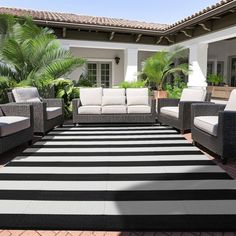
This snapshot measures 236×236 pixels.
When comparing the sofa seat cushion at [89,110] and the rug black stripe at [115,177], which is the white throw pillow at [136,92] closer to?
the sofa seat cushion at [89,110]

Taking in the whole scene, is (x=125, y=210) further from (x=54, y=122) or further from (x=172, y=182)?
(x=54, y=122)

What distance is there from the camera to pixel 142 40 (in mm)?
12406

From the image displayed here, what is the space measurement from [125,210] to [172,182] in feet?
2.86

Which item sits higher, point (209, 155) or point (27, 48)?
point (27, 48)

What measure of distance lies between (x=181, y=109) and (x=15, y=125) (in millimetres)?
3314

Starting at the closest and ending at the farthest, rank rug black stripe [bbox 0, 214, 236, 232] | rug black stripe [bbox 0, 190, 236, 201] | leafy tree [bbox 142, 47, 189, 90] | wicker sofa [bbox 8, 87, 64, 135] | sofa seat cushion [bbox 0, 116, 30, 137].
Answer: rug black stripe [bbox 0, 214, 236, 232], rug black stripe [bbox 0, 190, 236, 201], sofa seat cushion [bbox 0, 116, 30, 137], wicker sofa [bbox 8, 87, 64, 135], leafy tree [bbox 142, 47, 189, 90]

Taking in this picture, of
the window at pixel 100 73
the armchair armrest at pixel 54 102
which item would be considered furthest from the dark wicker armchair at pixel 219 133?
the window at pixel 100 73

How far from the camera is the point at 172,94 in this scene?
9.61 m

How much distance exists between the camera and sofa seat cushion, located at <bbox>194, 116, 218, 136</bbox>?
4110mm

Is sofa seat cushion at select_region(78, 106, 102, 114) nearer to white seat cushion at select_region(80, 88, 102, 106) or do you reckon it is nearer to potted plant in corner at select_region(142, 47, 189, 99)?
white seat cushion at select_region(80, 88, 102, 106)

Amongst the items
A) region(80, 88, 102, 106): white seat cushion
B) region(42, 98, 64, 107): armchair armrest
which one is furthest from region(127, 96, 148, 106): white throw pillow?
region(42, 98, 64, 107): armchair armrest

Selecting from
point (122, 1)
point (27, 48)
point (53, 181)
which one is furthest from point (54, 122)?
point (122, 1)

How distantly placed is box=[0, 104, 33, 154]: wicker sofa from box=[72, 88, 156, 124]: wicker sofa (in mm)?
2041

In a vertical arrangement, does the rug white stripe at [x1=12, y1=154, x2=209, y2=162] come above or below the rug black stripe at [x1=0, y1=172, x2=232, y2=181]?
above
